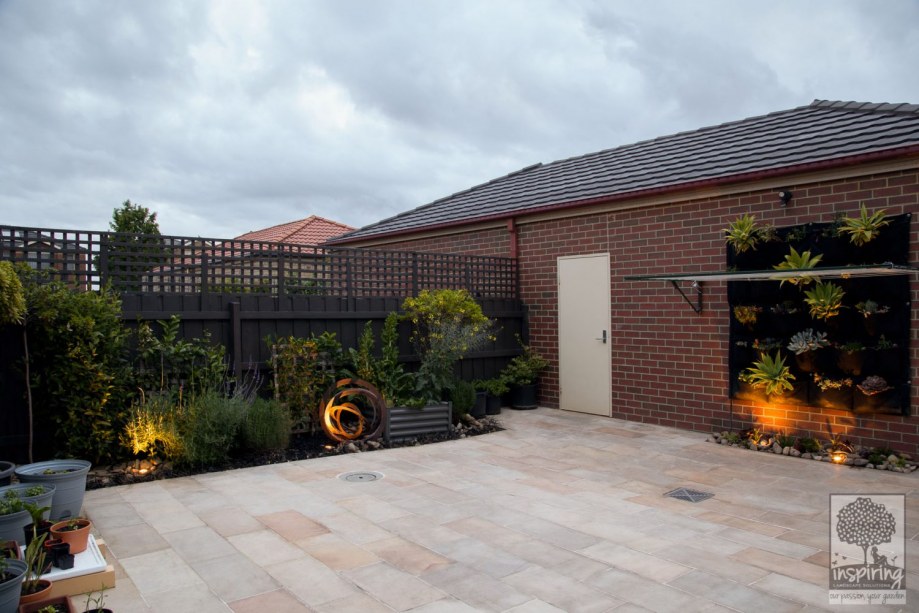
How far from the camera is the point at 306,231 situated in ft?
65.9

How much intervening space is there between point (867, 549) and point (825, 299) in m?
2.95

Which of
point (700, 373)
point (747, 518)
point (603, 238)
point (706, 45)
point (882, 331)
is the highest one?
point (706, 45)

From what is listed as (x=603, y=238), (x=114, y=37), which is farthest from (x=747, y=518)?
(x=114, y=37)

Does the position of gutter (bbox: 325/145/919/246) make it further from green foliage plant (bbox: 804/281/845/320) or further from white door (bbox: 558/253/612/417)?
green foliage plant (bbox: 804/281/845/320)

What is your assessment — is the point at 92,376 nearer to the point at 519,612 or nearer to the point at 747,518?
the point at 519,612

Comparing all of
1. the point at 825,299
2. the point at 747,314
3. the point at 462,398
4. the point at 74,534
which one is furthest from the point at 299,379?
the point at 825,299

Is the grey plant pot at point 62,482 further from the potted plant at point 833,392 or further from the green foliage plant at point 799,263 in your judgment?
the potted plant at point 833,392

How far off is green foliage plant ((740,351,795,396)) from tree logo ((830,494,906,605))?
1.71m

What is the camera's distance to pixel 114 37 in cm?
691

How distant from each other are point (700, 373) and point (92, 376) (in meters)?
6.40

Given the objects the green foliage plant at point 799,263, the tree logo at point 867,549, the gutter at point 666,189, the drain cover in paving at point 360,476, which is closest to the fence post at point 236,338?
the drain cover in paving at point 360,476

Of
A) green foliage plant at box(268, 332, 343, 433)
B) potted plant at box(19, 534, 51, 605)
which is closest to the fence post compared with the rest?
green foliage plant at box(268, 332, 343, 433)

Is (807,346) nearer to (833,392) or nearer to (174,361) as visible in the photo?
(833,392)

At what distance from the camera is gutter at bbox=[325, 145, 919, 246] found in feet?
19.1
